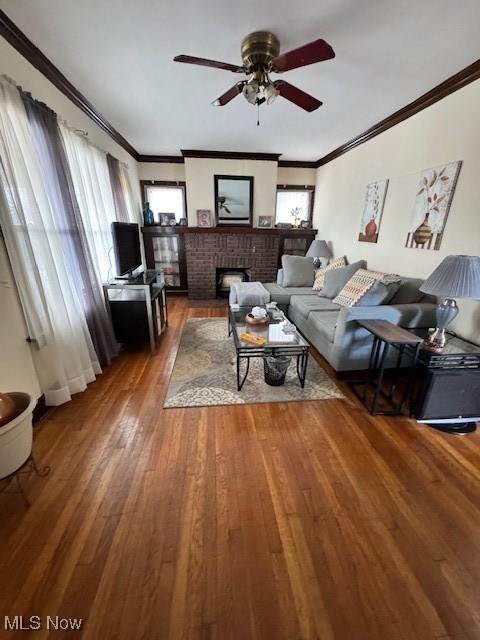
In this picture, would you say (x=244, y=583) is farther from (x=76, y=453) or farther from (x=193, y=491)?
(x=76, y=453)

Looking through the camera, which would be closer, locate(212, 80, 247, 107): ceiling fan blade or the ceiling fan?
the ceiling fan

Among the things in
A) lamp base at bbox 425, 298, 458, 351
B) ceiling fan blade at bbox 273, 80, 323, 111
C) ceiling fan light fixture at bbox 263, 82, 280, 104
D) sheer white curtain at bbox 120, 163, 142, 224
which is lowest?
lamp base at bbox 425, 298, 458, 351

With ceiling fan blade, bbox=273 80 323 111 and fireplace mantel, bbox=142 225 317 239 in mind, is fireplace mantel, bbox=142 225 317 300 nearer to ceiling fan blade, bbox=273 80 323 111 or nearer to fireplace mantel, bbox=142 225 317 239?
fireplace mantel, bbox=142 225 317 239

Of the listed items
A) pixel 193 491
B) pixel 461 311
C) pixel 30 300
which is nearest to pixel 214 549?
pixel 193 491

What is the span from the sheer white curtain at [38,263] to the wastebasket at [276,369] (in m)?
1.61

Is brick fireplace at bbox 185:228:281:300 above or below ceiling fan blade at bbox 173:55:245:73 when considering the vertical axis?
below

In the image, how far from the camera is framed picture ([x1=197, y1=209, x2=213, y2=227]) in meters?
4.64

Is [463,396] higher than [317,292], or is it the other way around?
[317,292]

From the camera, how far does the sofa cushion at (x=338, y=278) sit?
3354 mm

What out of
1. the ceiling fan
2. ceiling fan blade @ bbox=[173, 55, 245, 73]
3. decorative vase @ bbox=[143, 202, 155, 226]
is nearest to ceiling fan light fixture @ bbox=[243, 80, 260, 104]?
the ceiling fan

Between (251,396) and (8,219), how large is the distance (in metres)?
2.07

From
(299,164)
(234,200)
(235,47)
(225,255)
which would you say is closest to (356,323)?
(235,47)

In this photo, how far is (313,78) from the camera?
2146 millimetres

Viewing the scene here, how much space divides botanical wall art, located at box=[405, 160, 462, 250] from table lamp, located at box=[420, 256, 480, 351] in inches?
31.0
